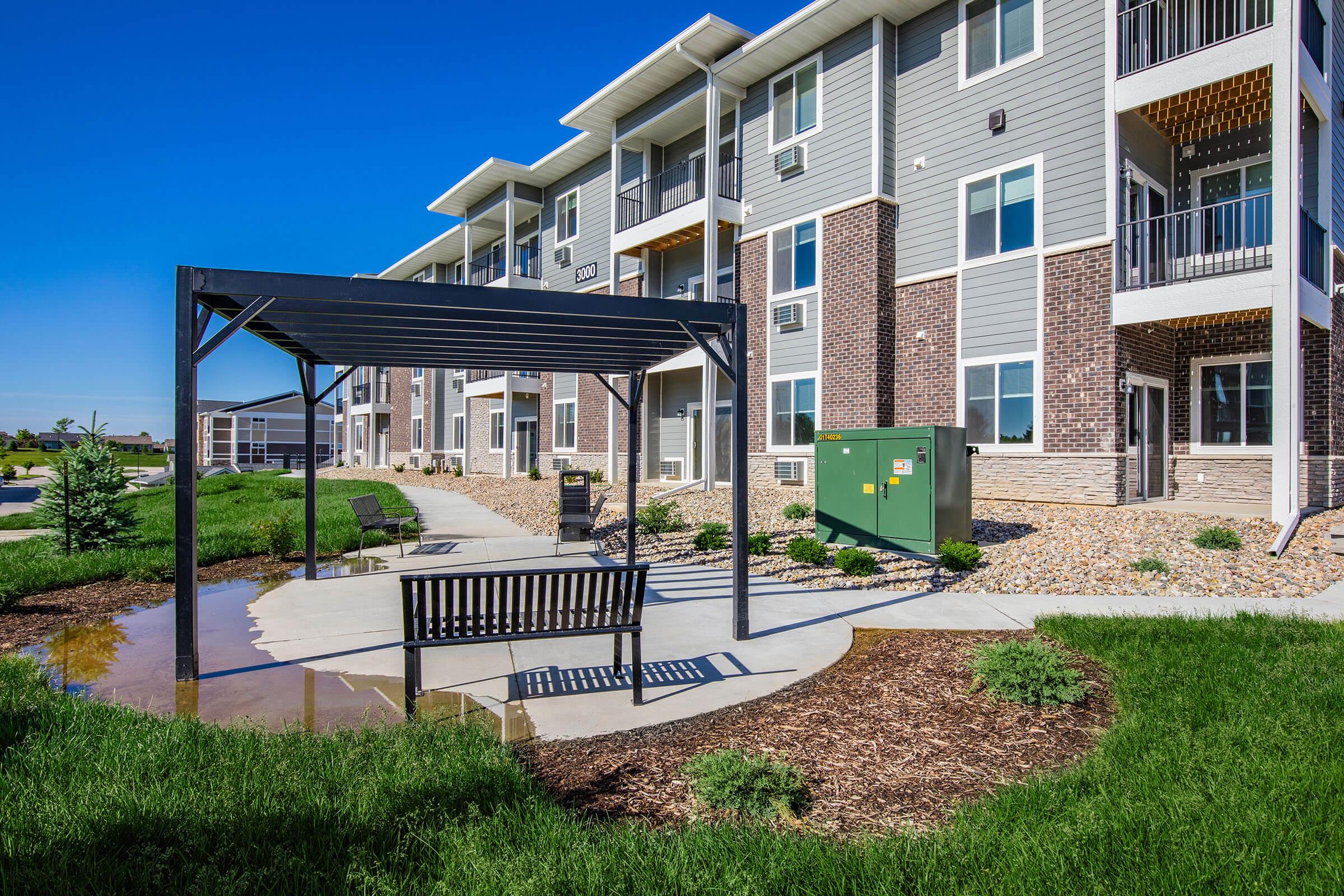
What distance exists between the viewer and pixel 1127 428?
13.1 metres

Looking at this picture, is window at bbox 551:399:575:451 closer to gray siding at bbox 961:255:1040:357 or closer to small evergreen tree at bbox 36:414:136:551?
gray siding at bbox 961:255:1040:357

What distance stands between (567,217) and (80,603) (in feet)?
74.4

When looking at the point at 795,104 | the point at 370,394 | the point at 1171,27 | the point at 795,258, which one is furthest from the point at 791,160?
the point at 370,394

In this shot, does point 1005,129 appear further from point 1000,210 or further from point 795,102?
point 795,102

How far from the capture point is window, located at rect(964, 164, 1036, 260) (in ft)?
46.2

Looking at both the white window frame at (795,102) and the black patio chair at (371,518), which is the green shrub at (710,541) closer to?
the black patio chair at (371,518)

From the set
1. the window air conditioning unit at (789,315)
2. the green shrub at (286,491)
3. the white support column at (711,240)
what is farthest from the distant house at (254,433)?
the window air conditioning unit at (789,315)

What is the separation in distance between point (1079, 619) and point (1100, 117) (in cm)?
1064

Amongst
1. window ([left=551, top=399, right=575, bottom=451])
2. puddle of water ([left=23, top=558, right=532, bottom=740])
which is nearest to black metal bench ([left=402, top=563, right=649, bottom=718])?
puddle of water ([left=23, top=558, right=532, bottom=740])

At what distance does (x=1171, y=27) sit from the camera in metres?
12.8

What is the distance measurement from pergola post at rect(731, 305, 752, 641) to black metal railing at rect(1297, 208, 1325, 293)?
35.3ft

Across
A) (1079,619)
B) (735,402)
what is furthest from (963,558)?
(735,402)

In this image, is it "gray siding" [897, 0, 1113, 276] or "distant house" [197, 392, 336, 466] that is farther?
"distant house" [197, 392, 336, 466]

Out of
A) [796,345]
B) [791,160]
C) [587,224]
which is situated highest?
[587,224]
